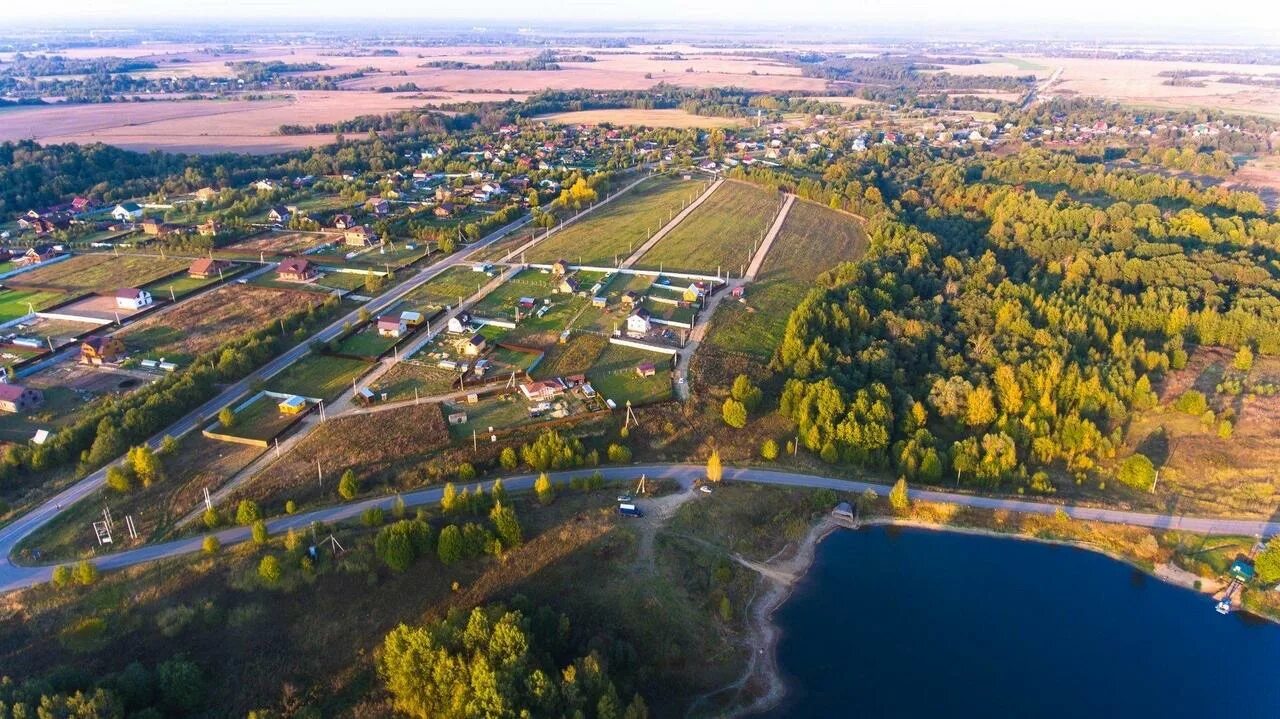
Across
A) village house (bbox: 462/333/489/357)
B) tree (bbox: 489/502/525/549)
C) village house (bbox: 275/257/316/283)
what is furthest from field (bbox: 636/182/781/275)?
tree (bbox: 489/502/525/549)

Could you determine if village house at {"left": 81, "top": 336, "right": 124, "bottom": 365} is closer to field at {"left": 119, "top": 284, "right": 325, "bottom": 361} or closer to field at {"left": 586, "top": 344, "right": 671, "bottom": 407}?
field at {"left": 119, "top": 284, "right": 325, "bottom": 361}

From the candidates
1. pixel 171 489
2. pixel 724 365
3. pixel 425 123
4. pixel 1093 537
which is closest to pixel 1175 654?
pixel 1093 537

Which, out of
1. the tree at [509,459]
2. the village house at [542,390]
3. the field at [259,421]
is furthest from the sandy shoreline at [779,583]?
the field at [259,421]

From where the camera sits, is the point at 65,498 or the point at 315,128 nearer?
the point at 65,498

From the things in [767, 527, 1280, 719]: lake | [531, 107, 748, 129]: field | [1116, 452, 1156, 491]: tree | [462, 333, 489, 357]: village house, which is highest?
[531, 107, 748, 129]: field

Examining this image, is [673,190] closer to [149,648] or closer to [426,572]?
[426,572]
